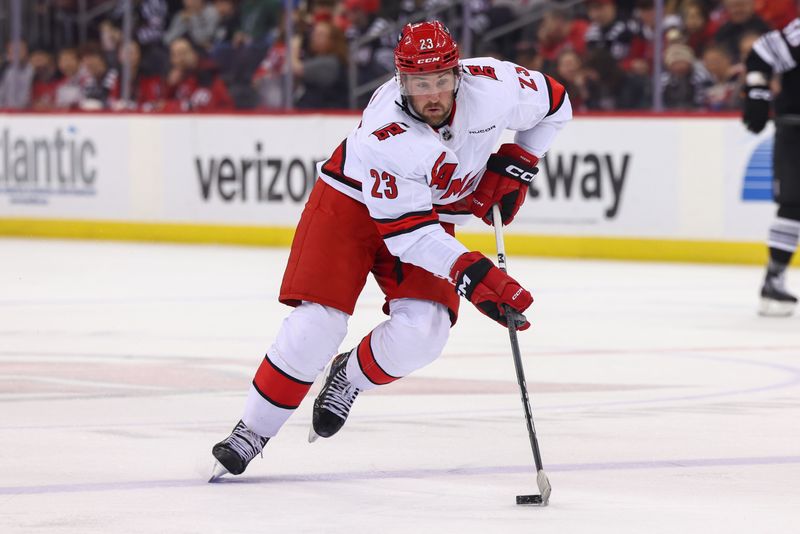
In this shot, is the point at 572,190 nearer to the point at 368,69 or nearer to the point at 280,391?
the point at 368,69

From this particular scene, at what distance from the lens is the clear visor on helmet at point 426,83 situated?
4074 mm

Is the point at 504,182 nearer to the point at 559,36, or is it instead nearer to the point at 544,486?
the point at 544,486

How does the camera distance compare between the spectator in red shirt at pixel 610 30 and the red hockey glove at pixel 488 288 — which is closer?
the red hockey glove at pixel 488 288

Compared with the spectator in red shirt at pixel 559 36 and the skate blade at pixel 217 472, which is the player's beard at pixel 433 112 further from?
the spectator in red shirt at pixel 559 36

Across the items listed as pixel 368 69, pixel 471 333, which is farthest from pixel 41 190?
pixel 471 333

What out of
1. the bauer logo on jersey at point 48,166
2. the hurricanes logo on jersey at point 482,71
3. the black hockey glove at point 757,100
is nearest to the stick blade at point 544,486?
the hurricanes logo on jersey at point 482,71

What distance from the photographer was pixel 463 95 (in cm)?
425

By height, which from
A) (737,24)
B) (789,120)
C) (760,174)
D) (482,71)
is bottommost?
(760,174)

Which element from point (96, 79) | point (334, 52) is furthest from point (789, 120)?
point (96, 79)

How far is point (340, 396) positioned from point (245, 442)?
0.47 meters

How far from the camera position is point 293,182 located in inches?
504

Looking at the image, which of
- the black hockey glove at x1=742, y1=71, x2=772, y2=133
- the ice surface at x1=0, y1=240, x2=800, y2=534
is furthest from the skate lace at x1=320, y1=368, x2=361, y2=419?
the black hockey glove at x1=742, y1=71, x2=772, y2=133

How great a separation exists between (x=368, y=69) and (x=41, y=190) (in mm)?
3161

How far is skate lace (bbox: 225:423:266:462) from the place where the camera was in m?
4.17
